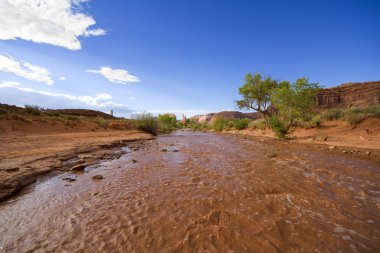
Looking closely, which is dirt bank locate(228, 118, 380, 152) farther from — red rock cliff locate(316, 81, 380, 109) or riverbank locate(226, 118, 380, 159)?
red rock cliff locate(316, 81, 380, 109)

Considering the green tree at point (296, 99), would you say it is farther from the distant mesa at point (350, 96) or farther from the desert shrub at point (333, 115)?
the distant mesa at point (350, 96)

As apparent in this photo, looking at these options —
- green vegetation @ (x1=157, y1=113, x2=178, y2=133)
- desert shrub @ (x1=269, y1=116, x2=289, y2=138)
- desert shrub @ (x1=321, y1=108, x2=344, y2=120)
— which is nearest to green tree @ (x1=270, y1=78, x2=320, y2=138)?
desert shrub @ (x1=269, y1=116, x2=289, y2=138)

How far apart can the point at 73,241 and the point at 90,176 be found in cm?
278

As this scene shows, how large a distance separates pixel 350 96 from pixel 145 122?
49.7 metres

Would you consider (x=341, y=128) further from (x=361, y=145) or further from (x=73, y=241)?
(x=73, y=241)

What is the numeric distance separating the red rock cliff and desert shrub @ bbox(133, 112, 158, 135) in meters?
41.9

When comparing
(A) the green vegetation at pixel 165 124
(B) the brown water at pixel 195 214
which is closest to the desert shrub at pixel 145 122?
(A) the green vegetation at pixel 165 124

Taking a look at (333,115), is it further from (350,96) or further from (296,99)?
(350,96)

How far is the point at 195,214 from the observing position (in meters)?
3.02

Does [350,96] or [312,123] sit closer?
[312,123]

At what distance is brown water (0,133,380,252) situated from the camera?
229 cm

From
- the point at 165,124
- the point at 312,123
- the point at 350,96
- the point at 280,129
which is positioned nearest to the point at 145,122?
the point at 280,129

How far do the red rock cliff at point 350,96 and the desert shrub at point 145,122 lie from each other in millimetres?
41931

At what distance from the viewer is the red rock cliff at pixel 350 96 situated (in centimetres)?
3994
